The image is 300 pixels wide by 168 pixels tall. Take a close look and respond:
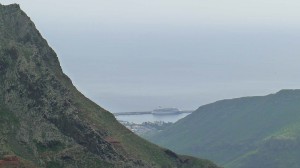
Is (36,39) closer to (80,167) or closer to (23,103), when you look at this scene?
(23,103)

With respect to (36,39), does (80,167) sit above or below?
below

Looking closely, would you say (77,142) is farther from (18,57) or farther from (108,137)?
(18,57)

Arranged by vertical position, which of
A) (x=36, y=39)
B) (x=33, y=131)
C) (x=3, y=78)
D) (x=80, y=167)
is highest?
(x=36, y=39)

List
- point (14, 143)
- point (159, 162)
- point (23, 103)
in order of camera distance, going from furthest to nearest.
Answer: point (159, 162) → point (23, 103) → point (14, 143)

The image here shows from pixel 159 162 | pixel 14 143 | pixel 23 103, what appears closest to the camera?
pixel 14 143

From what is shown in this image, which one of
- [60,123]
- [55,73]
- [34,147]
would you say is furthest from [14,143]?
[55,73]

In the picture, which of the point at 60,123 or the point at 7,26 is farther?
the point at 7,26
